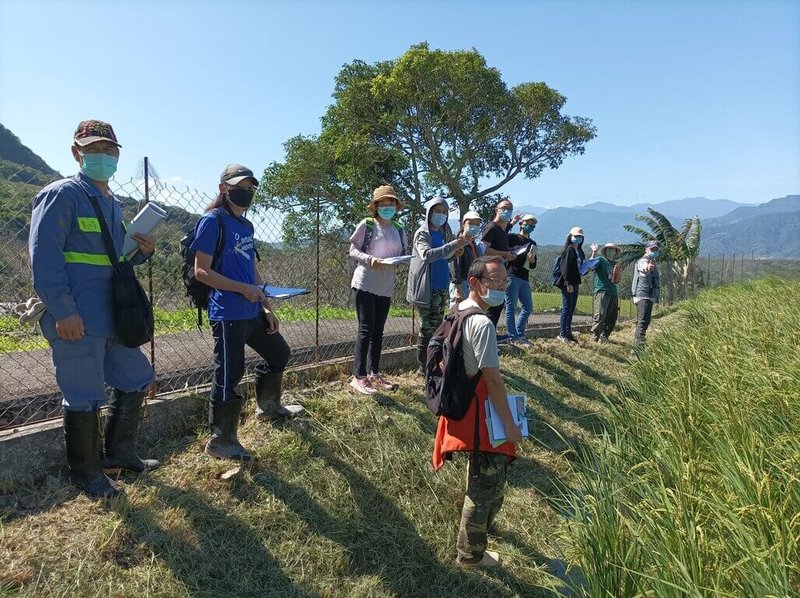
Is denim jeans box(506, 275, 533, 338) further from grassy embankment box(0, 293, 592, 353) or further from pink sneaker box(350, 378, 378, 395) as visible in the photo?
pink sneaker box(350, 378, 378, 395)

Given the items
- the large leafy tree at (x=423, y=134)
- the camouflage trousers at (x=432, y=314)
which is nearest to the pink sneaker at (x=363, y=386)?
the camouflage trousers at (x=432, y=314)

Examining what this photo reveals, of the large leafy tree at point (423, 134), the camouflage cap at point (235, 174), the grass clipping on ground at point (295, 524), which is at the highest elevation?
the large leafy tree at point (423, 134)

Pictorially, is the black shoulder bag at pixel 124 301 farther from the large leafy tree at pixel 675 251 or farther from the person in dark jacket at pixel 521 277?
the large leafy tree at pixel 675 251

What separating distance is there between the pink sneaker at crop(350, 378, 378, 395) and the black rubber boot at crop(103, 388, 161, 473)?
1960 mm

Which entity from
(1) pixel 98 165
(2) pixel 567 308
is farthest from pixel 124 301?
(2) pixel 567 308

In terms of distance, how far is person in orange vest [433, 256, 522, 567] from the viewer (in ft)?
8.74

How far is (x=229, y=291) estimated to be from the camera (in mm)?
3176

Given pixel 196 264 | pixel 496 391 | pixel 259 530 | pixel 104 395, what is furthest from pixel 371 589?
pixel 196 264

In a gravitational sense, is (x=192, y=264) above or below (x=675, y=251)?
above

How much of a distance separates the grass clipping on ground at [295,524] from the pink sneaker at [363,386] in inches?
8.4

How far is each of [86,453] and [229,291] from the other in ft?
3.86

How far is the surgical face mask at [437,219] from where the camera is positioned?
15.4 feet

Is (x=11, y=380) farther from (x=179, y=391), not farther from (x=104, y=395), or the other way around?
(x=104, y=395)

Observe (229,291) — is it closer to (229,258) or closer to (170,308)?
(229,258)
